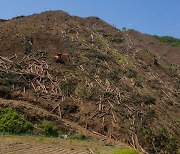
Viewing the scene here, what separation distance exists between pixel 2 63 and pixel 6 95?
12.1 feet

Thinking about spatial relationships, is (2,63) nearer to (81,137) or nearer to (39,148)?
(81,137)

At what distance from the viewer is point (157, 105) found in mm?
26234

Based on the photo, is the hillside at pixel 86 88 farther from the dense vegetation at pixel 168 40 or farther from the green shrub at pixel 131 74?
the dense vegetation at pixel 168 40

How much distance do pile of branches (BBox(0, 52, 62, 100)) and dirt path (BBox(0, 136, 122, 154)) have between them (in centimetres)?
550

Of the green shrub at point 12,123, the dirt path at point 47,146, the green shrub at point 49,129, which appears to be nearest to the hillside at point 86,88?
the green shrub at point 49,129

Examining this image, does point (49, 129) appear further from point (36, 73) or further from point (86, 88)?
point (36, 73)

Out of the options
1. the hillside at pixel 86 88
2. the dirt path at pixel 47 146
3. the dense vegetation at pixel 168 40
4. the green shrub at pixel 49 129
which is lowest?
the dirt path at pixel 47 146

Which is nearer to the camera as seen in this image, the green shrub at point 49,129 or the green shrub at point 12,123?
the green shrub at point 12,123

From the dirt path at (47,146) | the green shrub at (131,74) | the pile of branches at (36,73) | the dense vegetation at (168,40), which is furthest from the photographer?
the dense vegetation at (168,40)

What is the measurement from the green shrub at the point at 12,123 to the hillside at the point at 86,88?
0.93m

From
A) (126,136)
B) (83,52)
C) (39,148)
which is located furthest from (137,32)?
(39,148)

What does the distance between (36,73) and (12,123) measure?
22.0 ft

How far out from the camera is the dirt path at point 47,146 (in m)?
15.2

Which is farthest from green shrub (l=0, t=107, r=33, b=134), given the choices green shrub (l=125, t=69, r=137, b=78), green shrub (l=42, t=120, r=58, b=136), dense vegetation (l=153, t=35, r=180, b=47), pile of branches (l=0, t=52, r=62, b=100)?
dense vegetation (l=153, t=35, r=180, b=47)
